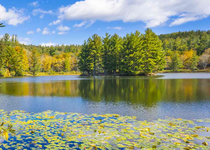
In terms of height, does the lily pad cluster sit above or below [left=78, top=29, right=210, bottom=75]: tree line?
below

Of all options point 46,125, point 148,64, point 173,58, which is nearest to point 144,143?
point 46,125

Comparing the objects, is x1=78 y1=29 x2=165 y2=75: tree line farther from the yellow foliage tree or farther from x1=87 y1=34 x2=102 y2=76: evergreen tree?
A: the yellow foliage tree

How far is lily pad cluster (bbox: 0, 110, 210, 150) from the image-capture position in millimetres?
6957

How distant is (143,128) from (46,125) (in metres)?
4.86

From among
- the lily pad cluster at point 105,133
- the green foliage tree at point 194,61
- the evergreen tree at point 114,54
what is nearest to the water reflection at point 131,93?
the lily pad cluster at point 105,133

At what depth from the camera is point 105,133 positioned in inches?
324

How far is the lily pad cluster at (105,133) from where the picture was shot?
6957mm

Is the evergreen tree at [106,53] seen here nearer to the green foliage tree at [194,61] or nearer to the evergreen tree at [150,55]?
the evergreen tree at [150,55]

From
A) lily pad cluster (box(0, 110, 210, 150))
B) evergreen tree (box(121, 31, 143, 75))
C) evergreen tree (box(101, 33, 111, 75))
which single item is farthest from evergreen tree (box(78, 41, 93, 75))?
lily pad cluster (box(0, 110, 210, 150))

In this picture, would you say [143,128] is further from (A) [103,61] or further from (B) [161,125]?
(A) [103,61]

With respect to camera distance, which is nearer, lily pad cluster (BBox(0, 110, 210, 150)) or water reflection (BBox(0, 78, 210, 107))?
lily pad cluster (BBox(0, 110, 210, 150))

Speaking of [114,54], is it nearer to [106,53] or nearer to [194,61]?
[106,53]

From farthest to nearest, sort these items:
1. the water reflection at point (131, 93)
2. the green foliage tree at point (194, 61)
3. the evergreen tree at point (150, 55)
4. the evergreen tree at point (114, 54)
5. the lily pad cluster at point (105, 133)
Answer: the green foliage tree at point (194, 61) < the evergreen tree at point (114, 54) < the evergreen tree at point (150, 55) < the water reflection at point (131, 93) < the lily pad cluster at point (105, 133)

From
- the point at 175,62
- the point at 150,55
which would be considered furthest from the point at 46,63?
the point at 175,62
